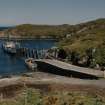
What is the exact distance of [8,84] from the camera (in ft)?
161

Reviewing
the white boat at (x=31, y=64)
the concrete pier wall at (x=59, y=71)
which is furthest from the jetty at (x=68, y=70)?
the white boat at (x=31, y=64)

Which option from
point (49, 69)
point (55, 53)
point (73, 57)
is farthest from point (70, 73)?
point (55, 53)

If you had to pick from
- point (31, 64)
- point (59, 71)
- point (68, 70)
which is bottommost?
point (31, 64)

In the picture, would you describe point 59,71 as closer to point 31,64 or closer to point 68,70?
point 68,70

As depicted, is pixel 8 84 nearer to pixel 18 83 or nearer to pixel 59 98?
pixel 18 83

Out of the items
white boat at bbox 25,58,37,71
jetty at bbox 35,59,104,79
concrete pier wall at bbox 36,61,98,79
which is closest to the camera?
jetty at bbox 35,59,104,79

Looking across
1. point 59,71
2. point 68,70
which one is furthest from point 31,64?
point 68,70

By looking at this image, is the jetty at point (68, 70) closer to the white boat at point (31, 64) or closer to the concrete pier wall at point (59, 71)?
the concrete pier wall at point (59, 71)

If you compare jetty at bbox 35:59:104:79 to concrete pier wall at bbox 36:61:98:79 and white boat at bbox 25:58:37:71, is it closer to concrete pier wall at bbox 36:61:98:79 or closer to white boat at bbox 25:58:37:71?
concrete pier wall at bbox 36:61:98:79

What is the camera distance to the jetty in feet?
221

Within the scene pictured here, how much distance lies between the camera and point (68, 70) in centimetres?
7600

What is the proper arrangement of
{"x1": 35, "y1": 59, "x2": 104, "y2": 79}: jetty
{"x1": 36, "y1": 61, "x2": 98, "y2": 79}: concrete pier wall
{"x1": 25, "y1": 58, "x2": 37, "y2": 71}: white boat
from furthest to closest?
{"x1": 25, "y1": 58, "x2": 37, "y2": 71}: white boat < {"x1": 36, "y1": 61, "x2": 98, "y2": 79}: concrete pier wall < {"x1": 35, "y1": 59, "x2": 104, "y2": 79}: jetty

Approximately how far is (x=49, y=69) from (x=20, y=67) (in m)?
25.7

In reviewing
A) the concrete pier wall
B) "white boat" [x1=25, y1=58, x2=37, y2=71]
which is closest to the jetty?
the concrete pier wall
